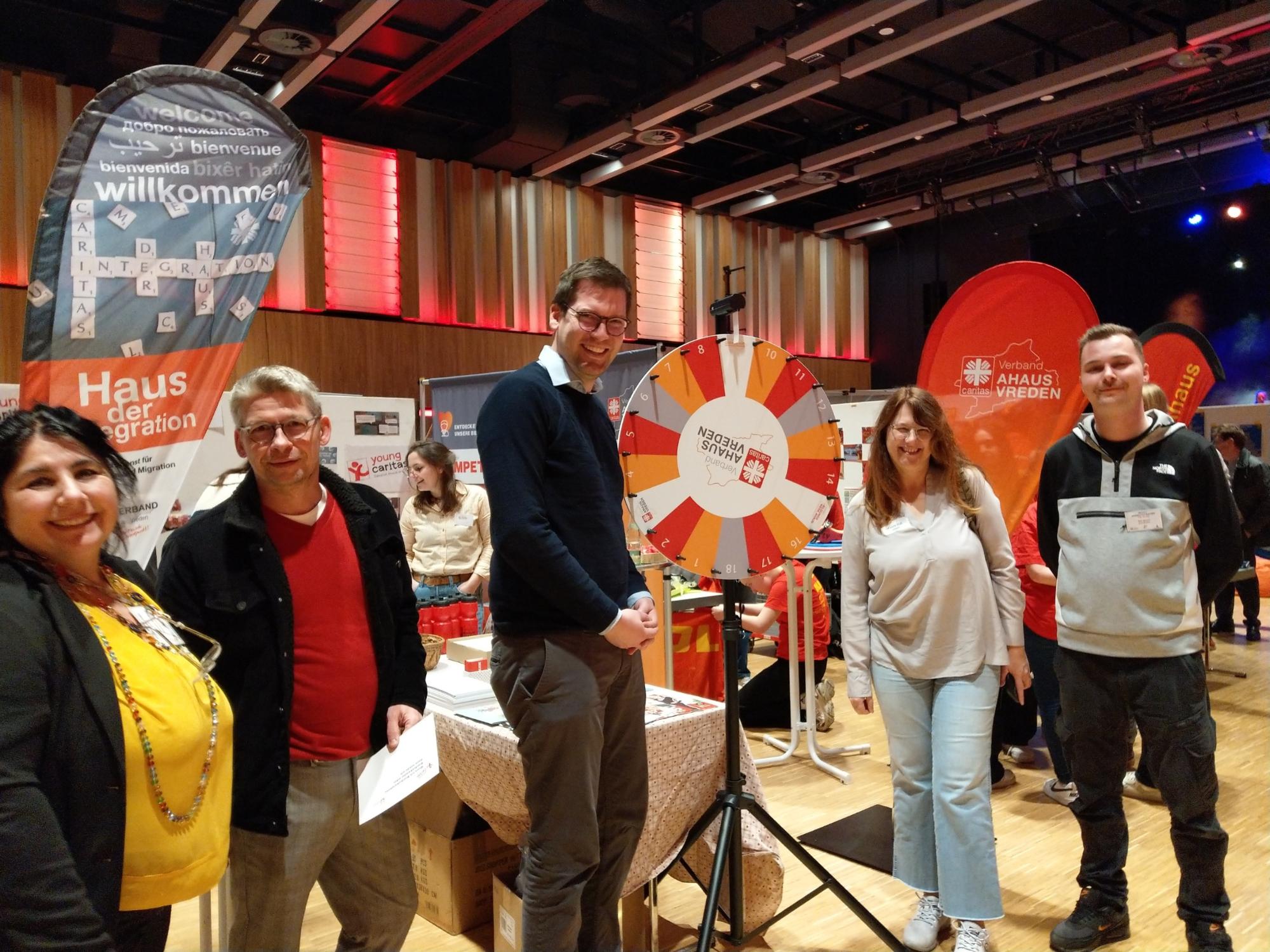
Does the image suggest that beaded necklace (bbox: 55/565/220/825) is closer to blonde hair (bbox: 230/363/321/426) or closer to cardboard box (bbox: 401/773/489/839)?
blonde hair (bbox: 230/363/321/426)

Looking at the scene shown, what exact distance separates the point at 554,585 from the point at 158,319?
3.53 ft

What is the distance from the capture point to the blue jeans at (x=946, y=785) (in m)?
2.32

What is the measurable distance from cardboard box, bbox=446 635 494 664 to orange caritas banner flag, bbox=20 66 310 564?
4.00ft

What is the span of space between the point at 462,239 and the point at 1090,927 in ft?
26.7

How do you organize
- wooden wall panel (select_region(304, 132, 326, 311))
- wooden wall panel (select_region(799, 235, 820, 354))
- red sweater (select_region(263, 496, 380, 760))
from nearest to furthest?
red sweater (select_region(263, 496, 380, 760)) → wooden wall panel (select_region(304, 132, 326, 311)) → wooden wall panel (select_region(799, 235, 820, 354))

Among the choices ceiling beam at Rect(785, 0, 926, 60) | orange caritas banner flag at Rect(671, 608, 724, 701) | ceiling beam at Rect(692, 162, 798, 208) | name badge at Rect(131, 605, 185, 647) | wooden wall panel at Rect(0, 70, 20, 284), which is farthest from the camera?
ceiling beam at Rect(692, 162, 798, 208)

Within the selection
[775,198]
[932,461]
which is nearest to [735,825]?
[932,461]

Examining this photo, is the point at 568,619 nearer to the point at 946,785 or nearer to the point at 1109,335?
the point at 946,785

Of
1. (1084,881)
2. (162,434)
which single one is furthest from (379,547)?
(1084,881)

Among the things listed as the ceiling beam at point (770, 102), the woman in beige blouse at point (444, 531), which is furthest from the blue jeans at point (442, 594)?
the ceiling beam at point (770, 102)

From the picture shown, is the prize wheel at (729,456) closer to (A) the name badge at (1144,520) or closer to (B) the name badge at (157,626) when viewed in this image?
(A) the name badge at (1144,520)

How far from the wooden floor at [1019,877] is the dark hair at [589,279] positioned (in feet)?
6.22

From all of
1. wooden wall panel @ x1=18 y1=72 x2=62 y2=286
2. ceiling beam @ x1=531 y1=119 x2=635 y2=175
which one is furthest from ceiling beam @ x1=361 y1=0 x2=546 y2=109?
wooden wall panel @ x1=18 y1=72 x2=62 y2=286

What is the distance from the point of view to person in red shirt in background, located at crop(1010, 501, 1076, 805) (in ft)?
11.3
